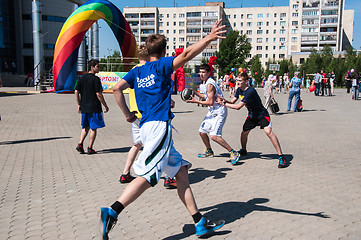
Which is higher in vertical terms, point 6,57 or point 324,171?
point 6,57

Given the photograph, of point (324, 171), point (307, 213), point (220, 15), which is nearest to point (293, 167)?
point (324, 171)

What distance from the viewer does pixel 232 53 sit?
2997 inches

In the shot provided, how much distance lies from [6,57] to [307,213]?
52.6 metres

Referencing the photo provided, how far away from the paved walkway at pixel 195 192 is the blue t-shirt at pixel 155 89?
1234 mm

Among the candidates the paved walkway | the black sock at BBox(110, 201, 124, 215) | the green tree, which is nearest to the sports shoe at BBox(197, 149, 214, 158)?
the paved walkway

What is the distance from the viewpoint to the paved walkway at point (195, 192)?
3.54 metres

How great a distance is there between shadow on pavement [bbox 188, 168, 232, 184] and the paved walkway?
2 cm

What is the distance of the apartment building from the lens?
98.1 m

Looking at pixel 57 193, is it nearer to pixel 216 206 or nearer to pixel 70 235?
pixel 70 235

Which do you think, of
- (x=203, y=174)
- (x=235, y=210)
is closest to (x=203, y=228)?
(x=235, y=210)

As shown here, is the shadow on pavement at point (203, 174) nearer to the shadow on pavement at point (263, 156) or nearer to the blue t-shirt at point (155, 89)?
the shadow on pavement at point (263, 156)

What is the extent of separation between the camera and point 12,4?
161 ft

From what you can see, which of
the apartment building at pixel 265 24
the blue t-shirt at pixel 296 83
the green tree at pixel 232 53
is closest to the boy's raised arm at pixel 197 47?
the blue t-shirt at pixel 296 83

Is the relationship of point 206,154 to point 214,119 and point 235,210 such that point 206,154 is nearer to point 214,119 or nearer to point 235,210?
point 214,119
